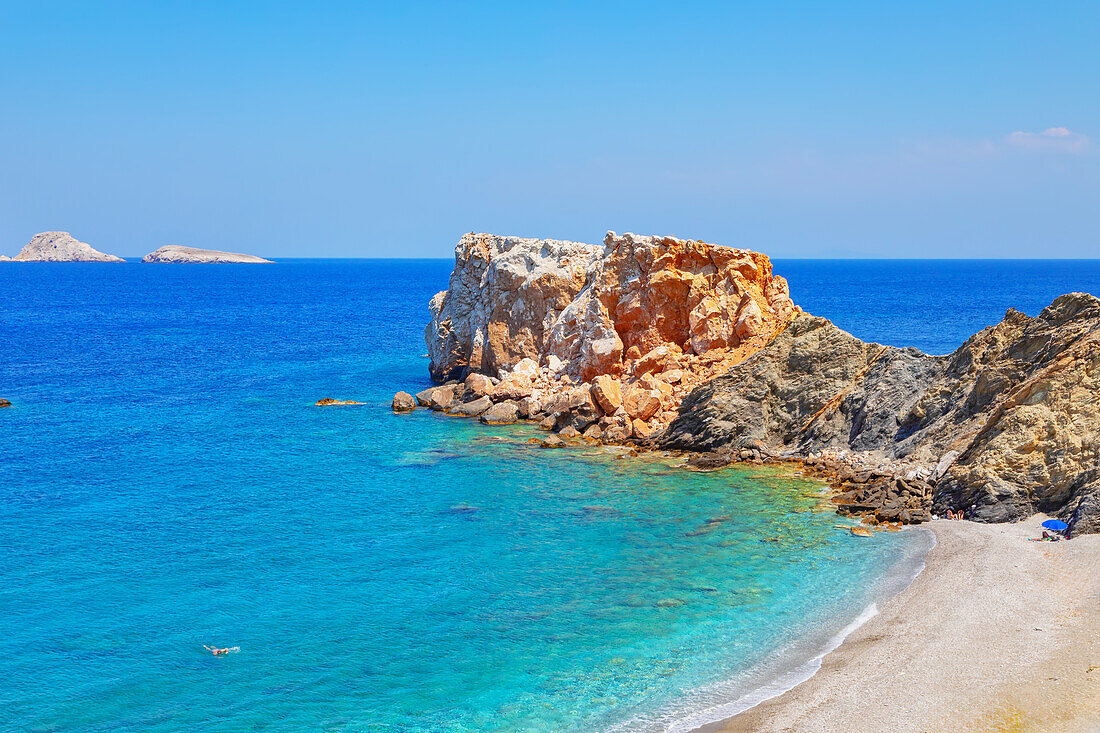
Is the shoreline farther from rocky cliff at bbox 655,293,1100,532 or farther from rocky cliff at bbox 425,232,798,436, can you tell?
rocky cliff at bbox 425,232,798,436

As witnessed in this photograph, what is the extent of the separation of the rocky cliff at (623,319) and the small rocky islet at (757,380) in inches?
4.1

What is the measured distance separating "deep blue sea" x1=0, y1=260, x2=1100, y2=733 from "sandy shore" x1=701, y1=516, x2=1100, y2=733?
127 centimetres

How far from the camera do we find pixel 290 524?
109 ft

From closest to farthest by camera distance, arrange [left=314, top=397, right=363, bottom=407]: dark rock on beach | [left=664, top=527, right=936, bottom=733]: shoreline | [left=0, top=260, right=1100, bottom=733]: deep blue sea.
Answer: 1. [left=664, top=527, right=936, bottom=733]: shoreline
2. [left=0, top=260, right=1100, bottom=733]: deep blue sea
3. [left=314, top=397, right=363, bottom=407]: dark rock on beach

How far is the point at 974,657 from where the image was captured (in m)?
20.4

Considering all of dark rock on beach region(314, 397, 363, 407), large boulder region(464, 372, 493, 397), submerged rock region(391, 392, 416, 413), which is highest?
large boulder region(464, 372, 493, 397)

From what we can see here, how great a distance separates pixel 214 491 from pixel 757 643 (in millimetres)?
25297

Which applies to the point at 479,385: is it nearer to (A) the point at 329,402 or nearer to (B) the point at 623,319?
(A) the point at 329,402

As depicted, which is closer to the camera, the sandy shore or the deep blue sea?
the sandy shore

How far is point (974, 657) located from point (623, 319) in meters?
32.9

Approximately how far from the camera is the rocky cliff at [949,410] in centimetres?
3022

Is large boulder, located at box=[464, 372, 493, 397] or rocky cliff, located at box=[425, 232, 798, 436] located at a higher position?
rocky cliff, located at box=[425, 232, 798, 436]

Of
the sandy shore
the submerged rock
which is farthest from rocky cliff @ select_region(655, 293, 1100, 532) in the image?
the submerged rock

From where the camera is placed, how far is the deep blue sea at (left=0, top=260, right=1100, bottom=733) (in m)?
20.2
